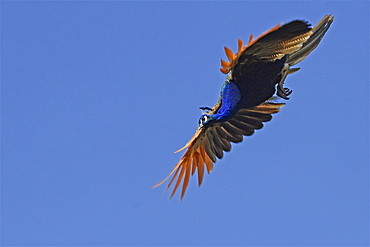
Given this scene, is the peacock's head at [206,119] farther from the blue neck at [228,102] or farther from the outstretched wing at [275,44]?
the outstretched wing at [275,44]

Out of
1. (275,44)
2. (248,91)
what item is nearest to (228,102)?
(248,91)

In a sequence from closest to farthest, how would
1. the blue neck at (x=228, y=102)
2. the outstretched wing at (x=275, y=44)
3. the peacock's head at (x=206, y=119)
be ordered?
the outstretched wing at (x=275, y=44) → the blue neck at (x=228, y=102) → the peacock's head at (x=206, y=119)

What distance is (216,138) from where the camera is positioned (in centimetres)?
1930

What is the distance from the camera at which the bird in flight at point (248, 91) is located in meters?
17.1

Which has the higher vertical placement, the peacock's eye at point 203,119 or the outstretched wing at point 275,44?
the peacock's eye at point 203,119

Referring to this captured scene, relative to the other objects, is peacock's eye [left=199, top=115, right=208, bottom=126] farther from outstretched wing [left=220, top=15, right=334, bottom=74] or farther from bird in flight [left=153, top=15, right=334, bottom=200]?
outstretched wing [left=220, top=15, right=334, bottom=74]

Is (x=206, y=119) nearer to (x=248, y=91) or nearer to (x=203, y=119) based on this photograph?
(x=203, y=119)

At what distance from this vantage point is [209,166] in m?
19.6

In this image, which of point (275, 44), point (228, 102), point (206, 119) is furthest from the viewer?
point (206, 119)

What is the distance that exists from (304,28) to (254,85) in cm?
181

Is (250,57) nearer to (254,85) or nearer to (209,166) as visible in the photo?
(254,85)

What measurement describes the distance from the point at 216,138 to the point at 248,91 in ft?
5.79

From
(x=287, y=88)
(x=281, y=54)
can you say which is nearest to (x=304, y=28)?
(x=281, y=54)

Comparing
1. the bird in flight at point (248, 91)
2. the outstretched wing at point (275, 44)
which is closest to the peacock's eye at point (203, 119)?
the bird in flight at point (248, 91)
